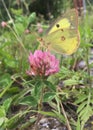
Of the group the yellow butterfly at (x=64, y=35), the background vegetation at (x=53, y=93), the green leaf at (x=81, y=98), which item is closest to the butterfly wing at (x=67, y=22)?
the yellow butterfly at (x=64, y=35)

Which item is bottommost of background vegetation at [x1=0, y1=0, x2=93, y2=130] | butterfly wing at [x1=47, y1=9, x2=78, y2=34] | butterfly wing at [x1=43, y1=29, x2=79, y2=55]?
background vegetation at [x1=0, y1=0, x2=93, y2=130]

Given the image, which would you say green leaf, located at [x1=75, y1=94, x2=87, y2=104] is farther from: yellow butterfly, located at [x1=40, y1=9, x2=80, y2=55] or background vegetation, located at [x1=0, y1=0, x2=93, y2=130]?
yellow butterfly, located at [x1=40, y1=9, x2=80, y2=55]

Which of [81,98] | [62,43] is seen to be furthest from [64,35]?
[81,98]

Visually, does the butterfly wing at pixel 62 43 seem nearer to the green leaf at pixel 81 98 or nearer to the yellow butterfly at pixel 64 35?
the yellow butterfly at pixel 64 35

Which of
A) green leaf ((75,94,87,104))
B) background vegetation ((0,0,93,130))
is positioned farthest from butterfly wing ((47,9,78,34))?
green leaf ((75,94,87,104))

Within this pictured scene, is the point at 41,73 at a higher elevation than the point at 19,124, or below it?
higher

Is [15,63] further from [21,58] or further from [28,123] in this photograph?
[28,123]

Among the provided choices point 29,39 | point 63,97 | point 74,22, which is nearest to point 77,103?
point 63,97

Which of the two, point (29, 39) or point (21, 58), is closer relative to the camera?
point (21, 58)

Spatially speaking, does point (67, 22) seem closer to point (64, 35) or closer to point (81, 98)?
point (64, 35)
